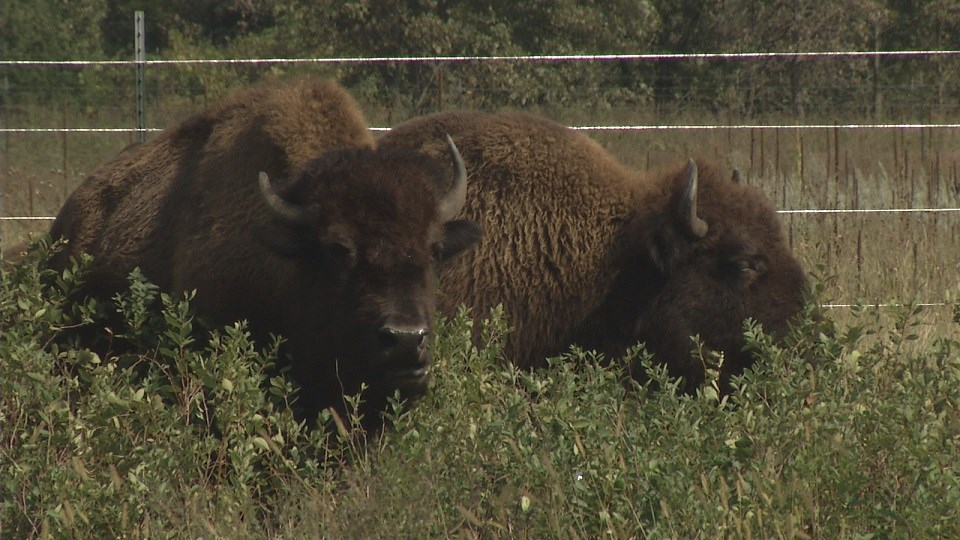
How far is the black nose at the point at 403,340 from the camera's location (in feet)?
15.0

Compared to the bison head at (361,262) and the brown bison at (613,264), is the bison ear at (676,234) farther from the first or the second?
the bison head at (361,262)

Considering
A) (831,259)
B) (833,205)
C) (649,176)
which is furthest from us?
(833,205)

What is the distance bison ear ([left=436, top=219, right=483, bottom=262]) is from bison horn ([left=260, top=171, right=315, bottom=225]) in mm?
558

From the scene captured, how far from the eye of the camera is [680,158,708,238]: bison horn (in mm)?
6121

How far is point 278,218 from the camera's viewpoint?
498cm

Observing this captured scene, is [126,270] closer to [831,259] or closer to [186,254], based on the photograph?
[186,254]

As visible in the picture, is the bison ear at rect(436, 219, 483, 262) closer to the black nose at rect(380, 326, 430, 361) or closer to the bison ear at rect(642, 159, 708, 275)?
the black nose at rect(380, 326, 430, 361)

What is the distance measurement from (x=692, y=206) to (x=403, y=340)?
6.92 ft

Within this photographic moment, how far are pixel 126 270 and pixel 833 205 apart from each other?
19.0 feet

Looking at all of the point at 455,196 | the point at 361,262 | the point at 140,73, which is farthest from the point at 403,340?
the point at 140,73

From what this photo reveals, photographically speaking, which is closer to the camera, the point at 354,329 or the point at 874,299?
the point at 354,329

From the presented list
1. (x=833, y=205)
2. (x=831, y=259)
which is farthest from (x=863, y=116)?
(x=831, y=259)

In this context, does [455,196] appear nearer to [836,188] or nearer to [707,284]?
[707,284]

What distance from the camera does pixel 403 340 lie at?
4566mm
